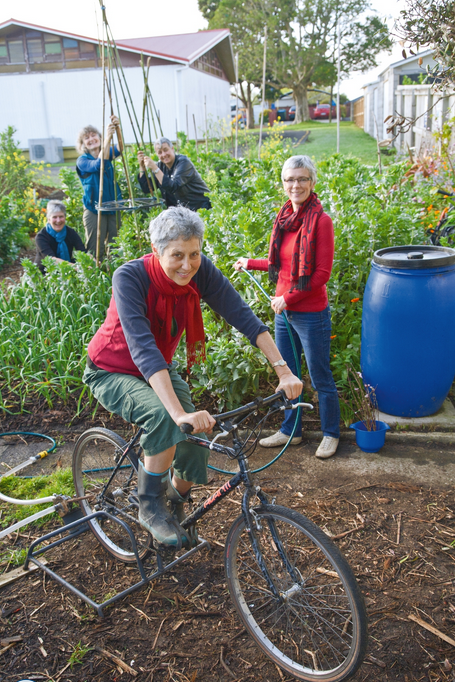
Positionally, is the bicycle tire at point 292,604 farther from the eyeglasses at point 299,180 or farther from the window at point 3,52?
the window at point 3,52

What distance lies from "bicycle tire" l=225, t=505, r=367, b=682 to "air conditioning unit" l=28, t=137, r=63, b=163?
87.9 ft

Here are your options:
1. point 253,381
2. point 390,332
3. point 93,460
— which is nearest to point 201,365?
point 253,381

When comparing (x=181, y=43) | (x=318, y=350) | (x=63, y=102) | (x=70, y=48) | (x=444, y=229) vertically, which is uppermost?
(x=181, y=43)

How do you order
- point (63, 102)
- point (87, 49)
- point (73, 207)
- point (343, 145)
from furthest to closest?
point (63, 102) → point (87, 49) → point (343, 145) → point (73, 207)

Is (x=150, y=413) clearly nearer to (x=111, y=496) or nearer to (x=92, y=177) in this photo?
(x=111, y=496)

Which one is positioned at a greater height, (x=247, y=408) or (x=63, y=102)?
(x=63, y=102)

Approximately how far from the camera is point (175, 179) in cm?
601

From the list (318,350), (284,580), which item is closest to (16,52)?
(318,350)

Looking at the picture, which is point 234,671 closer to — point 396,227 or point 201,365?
point 201,365

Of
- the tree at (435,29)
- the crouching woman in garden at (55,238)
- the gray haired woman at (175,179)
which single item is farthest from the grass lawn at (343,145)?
the tree at (435,29)

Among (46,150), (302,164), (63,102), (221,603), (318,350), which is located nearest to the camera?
(221,603)

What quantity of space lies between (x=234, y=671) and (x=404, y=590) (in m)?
0.88

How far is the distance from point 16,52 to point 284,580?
1248 inches

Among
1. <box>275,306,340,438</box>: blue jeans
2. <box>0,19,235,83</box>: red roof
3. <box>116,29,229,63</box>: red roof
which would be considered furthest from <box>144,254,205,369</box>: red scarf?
<box>116,29,229,63</box>: red roof
